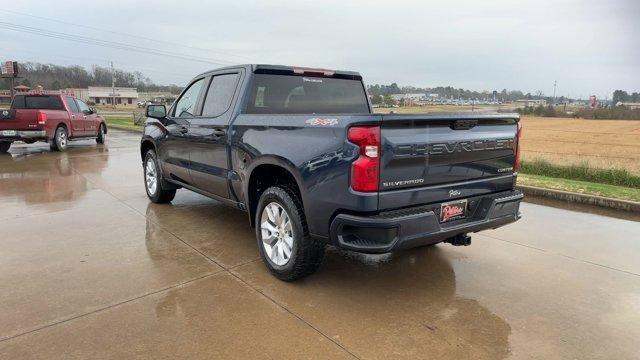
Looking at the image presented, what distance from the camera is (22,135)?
1286 cm

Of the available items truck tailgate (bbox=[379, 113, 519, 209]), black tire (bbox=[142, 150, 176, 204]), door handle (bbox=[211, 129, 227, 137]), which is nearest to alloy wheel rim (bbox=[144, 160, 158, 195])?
black tire (bbox=[142, 150, 176, 204])

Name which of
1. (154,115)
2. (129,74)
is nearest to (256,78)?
(154,115)

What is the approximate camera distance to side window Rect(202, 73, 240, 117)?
4.86 meters

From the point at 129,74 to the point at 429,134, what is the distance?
134 metres

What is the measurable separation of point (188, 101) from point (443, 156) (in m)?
3.55

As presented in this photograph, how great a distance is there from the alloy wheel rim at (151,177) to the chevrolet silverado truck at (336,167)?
5.45ft

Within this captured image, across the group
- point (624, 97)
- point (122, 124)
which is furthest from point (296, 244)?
point (624, 97)

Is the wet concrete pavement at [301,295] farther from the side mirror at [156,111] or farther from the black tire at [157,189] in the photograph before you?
the side mirror at [156,111]

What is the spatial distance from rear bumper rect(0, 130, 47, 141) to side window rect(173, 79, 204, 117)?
913 cm

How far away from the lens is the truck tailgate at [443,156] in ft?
10.6

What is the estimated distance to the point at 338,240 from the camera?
3.38 m

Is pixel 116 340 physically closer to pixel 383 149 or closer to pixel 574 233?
pixel 383 149

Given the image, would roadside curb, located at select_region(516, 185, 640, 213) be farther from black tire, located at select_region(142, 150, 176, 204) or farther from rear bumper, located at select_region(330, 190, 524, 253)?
black tire, located at select_region(142, 150, 176, 204)

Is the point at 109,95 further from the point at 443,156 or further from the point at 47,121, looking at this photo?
the point at 443,156
